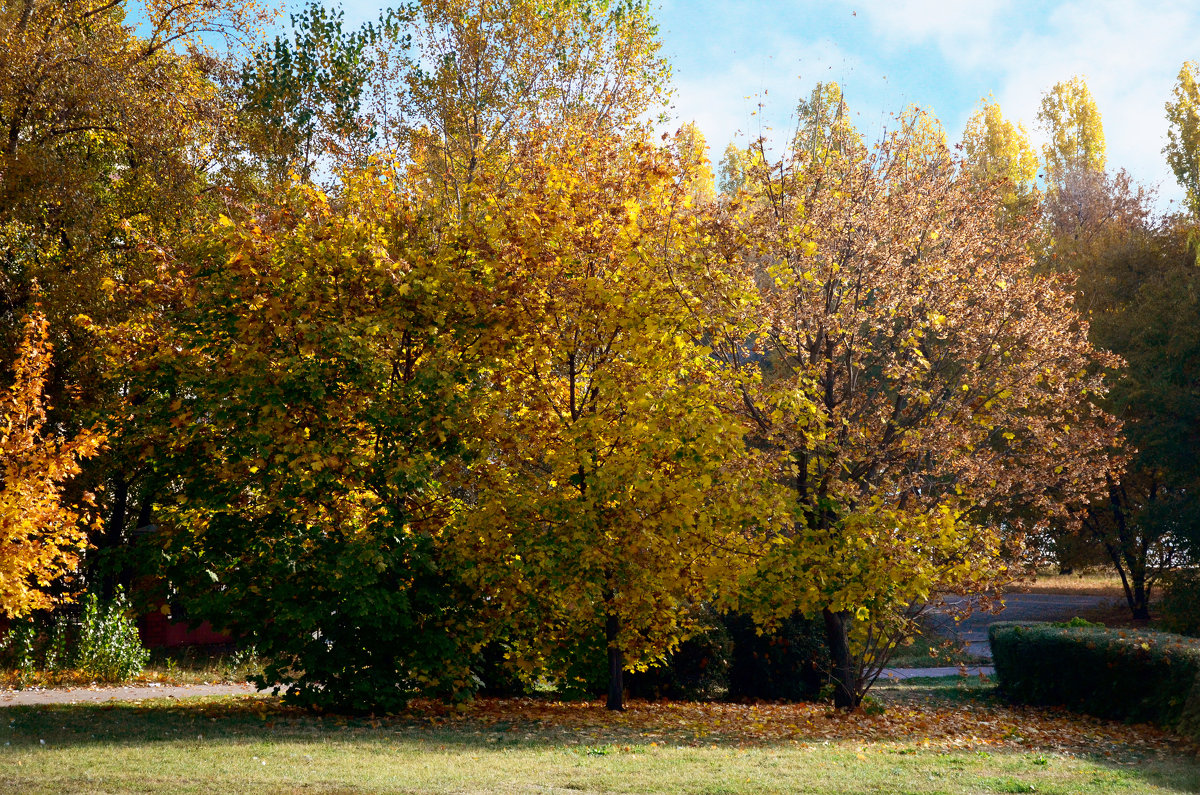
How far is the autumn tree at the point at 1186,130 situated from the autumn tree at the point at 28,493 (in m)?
33.4

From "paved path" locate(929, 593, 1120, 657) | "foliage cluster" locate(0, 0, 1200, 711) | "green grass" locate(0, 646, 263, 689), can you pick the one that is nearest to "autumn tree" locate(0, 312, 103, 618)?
"foliage cluster" locate(0, 0, 1200, 711)

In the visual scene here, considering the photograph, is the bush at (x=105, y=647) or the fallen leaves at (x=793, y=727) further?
the bush at (x=105, y=647)

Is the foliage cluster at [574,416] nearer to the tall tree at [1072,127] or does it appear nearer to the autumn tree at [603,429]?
the autumn tree at [603,429]

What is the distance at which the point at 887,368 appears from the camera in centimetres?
1096

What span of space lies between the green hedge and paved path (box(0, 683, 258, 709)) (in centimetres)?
1083

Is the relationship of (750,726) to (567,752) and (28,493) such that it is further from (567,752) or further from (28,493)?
(28,493)

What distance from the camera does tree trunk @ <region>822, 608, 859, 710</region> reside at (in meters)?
11.5

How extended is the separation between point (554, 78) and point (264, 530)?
50.2 ft

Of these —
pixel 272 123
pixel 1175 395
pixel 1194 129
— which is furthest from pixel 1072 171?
pixel 272 123

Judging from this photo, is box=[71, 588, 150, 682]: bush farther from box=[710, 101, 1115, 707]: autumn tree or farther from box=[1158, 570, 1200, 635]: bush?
box=[1158, 570, 1200, 635]: bush

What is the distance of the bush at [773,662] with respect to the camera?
13938 millimetres

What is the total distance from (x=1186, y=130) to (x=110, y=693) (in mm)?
35010

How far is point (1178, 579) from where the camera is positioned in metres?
20.1

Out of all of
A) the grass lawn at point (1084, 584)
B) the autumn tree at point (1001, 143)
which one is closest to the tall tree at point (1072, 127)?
the autumn tree at point (1001, 143)
